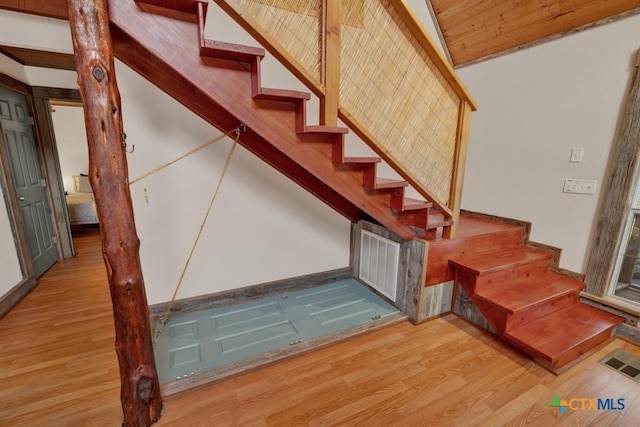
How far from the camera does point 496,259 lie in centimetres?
238

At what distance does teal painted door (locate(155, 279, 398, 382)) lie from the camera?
189 cm

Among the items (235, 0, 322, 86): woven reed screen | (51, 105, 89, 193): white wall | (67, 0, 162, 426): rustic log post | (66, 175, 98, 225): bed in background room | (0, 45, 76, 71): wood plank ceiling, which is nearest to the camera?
(67, 0, 162, 426): rustic log post

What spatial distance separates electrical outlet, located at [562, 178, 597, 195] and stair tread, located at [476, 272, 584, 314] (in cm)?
75

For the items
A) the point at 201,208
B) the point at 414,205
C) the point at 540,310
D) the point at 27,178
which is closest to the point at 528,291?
the point at 540,310

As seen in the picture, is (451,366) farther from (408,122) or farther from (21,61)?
(21,61)

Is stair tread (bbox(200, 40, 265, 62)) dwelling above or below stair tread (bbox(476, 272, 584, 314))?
above

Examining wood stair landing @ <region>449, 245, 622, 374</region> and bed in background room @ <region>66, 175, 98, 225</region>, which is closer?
wood stair landing @ <region>449, 245, 622, 374</region>

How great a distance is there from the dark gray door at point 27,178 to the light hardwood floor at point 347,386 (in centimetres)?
109

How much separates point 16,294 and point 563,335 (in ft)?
14.8

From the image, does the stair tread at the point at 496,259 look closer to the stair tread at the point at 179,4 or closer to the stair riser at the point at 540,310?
the stair riser at the point at 540,310

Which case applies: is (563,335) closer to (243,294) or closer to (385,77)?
(385,77)

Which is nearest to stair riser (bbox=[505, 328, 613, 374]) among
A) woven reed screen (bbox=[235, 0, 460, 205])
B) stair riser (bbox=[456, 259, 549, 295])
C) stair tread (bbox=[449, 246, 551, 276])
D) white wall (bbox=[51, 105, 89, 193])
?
stair riser (bbox=[456, 259, 549, 295])

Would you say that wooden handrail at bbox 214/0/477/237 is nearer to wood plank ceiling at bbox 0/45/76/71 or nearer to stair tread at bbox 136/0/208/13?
stair tread at bbox 136/0/208/13

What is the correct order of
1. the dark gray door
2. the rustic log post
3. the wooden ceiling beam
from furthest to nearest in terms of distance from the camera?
1. the dark gray door
2. the wooden ceiling beam
3. the rustic log post
